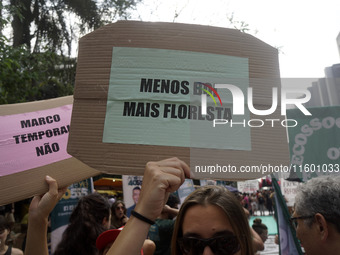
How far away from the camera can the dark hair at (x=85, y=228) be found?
98.0 inches

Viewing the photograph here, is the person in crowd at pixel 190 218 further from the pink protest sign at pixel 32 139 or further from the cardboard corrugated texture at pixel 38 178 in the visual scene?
the pink protest sign at pixel 32 139

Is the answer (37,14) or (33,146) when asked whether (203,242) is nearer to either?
(33,146)

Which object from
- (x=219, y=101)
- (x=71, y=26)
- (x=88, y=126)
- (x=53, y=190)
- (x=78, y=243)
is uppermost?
(x=71, y=26)

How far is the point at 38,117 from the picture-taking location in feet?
6.07

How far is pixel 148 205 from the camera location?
43.7 inches

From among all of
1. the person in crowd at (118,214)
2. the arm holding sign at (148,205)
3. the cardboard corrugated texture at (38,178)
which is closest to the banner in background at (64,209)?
the person in crowd at (118,214)

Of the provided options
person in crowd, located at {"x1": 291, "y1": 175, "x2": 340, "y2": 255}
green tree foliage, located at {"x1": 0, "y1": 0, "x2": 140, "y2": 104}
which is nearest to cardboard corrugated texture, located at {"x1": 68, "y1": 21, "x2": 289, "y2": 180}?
person in crowd, located at {"x1": 291, "y1": 175, "x2": 340, "y2": 255}

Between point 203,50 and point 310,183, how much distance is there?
113 cm

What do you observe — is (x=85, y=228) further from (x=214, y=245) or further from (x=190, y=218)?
(x=214, y=245)

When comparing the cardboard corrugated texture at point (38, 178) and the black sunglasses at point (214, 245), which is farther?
the cardboard corrugated texture at point (38, 178)

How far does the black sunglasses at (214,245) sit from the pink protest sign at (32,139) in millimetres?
830

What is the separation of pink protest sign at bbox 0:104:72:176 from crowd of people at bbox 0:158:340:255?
180 mm

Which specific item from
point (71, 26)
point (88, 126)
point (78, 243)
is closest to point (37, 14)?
point (71, 26)

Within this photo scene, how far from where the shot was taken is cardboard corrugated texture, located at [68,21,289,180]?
133cm
